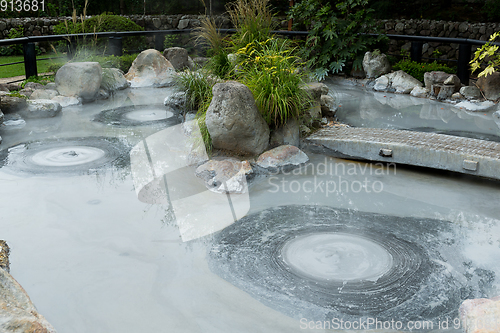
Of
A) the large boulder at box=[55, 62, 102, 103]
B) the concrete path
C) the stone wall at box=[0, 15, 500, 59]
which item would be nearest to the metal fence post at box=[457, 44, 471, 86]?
the concrete path

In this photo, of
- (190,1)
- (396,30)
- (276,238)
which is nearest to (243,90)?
(276,238)

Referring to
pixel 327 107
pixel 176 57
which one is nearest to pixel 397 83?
pixel 327 107

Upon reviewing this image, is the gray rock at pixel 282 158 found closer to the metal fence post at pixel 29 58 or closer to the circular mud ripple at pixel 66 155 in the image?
the circular mud ripple at pixel 66 155

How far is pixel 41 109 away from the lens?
230 inches

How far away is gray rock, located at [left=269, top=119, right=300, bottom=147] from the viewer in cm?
448

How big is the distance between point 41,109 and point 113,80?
176cm

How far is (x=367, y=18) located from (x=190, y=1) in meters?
7.94

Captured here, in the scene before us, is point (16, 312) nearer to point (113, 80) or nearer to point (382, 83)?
point (113, 80)

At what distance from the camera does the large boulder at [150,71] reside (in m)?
7.96

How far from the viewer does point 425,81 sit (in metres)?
7.14

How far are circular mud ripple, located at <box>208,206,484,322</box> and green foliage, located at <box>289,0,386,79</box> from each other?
17.5 feet

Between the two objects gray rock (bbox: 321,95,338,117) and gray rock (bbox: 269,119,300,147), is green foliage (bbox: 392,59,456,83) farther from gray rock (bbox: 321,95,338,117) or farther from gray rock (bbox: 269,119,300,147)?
gray rock (bbox: 269,119,300,147)

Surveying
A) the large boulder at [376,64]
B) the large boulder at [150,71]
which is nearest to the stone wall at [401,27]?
the large boulder at [376,64]

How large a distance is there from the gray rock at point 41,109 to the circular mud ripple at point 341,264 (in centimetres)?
389
